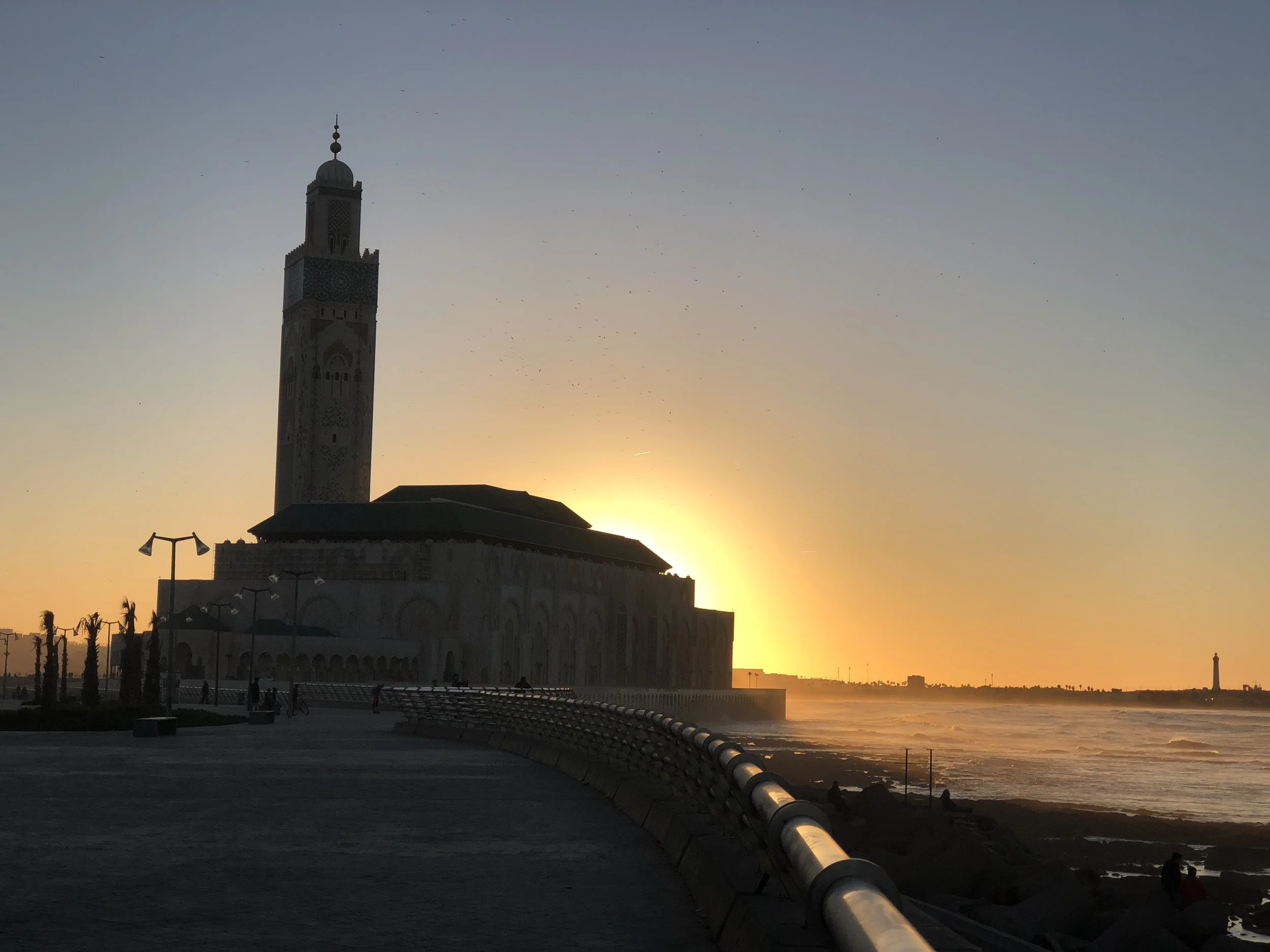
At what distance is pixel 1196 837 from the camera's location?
4950 cm

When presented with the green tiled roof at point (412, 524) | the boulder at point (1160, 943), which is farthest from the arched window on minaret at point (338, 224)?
the boulder at point (1160, 943)

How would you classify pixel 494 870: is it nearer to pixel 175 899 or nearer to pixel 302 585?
pixel 175 899

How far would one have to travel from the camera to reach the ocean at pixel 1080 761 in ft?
223

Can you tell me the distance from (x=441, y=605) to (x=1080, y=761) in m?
52.9

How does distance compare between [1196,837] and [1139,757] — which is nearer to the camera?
[1196,837]

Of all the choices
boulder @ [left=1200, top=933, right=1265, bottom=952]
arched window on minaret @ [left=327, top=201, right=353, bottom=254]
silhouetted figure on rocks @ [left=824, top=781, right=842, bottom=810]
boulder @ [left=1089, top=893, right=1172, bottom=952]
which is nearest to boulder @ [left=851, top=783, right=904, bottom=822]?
silhouetted figure on rocks @ [left=824, top=781, right=842, bottom=810]

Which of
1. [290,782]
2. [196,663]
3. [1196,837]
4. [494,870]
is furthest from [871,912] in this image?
[196,663]

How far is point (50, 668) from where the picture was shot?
54.7m

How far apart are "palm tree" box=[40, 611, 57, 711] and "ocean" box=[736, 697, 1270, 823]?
127 feet

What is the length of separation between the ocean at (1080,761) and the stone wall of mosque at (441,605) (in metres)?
19.1

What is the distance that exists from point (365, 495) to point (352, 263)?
2416 cm

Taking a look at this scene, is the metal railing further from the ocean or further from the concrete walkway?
the ocean

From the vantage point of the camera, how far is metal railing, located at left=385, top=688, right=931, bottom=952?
13.8 ft

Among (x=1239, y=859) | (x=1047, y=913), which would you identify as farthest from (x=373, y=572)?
(x=1047, y=913)
